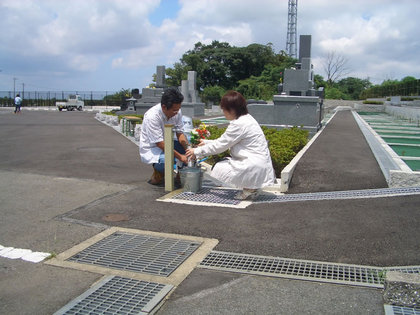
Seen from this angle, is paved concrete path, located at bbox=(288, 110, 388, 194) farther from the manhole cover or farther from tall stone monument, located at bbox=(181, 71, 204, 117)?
tall stone monument, located at bbox=(181, 71, 204, 117)

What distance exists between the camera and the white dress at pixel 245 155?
6156mm

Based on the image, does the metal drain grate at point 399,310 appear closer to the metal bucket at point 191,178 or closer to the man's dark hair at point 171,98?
the metal bucket at point 191,178

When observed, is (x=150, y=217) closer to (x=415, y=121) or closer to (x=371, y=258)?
(x=371, y=258)

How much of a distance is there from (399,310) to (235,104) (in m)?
3.85

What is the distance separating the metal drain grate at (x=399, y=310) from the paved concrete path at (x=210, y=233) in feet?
0.33

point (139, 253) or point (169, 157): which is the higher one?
point (169, 157)

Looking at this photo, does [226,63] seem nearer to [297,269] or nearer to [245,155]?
[245,155]

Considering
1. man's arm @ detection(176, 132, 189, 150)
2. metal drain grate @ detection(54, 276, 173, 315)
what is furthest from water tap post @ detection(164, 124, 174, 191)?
metal drain grate @ detection(54, 276, 173, 315)

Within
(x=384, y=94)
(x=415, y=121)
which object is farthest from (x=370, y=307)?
(x=384, y=94)

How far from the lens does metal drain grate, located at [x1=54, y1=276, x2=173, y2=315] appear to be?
320cm

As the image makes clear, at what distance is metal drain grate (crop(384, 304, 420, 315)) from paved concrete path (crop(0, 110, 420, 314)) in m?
0.10

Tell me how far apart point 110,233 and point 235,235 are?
149cm

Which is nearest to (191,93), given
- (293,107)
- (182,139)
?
(293,107)

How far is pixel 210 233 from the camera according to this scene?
4949mm
